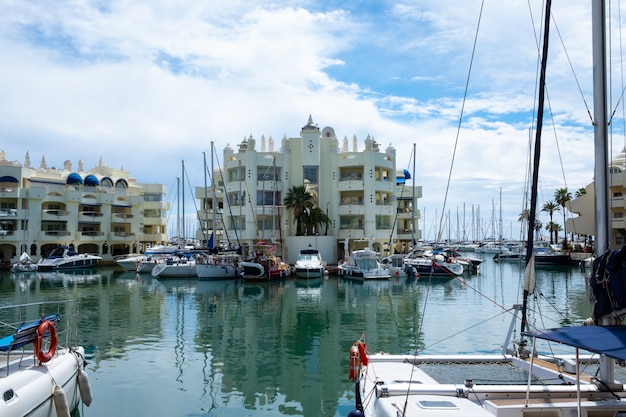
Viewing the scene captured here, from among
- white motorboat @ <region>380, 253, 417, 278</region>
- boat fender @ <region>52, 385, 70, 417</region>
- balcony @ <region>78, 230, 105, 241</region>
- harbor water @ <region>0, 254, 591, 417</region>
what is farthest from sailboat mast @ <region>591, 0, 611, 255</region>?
balcony @ <region>78, 230, 105, 241</region>

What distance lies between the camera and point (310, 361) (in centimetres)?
1884

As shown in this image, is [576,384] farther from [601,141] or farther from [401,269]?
[401,269]

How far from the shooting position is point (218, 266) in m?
52.4

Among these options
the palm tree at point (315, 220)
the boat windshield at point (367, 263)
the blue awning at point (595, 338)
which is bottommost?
the boat windshield at point (367, 263)

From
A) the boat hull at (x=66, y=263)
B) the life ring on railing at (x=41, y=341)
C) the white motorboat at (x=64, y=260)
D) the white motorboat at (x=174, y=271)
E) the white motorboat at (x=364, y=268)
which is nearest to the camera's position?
the life ring on railing at (x=41, y=341)

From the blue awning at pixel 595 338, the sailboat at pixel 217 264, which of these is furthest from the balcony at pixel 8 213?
the blue awning at pixel 595 338

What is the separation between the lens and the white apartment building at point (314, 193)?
6141 cm

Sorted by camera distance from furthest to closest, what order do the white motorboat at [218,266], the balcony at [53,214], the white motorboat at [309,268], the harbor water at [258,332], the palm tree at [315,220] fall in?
the balcony at [53,214] → the palm tree at [315,220] → the white motorboat at [218,266] → the white motorboat at [309,268] → the harbor water at [258,332]

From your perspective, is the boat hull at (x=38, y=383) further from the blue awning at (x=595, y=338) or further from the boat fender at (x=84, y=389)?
the blue awning at (x=595, y=338)

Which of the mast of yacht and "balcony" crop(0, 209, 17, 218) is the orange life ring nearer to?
the mast of yacht

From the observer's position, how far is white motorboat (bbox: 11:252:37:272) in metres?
60.5

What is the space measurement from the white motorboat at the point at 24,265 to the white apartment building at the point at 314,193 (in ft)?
72.5

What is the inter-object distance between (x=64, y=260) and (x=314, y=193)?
109 feet

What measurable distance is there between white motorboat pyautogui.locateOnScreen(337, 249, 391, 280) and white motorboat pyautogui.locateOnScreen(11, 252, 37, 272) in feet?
126
